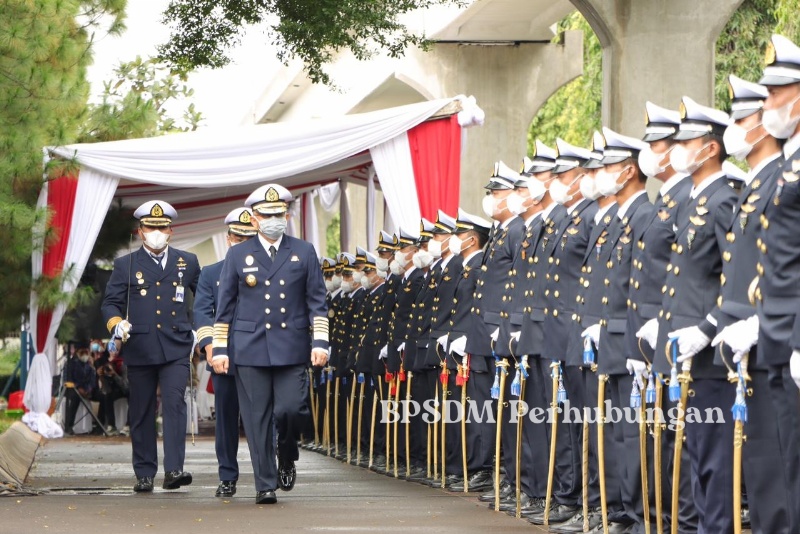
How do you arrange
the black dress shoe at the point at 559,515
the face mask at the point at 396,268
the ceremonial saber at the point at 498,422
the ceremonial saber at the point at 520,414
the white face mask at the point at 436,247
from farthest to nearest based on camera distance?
the face mask at the point at 396,268, the white face mask at the point at 436,247, the ceremonial saber at the point at 498,422, the ceremonial saber at the point at 520,414, the black dress shoe at the point at 559,515

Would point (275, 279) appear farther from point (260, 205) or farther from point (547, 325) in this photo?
point (547, 325)

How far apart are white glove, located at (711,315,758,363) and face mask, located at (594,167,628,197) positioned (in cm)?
206

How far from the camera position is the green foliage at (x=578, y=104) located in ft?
106

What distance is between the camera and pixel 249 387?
9961 millimetres

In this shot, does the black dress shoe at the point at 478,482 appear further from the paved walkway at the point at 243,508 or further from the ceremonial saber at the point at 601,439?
the ceremonial saber at the point at 601,439

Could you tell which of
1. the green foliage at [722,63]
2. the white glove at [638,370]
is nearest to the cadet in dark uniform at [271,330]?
the white glove at [638,370]

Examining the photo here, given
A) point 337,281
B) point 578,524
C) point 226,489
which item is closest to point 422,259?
point 226,489

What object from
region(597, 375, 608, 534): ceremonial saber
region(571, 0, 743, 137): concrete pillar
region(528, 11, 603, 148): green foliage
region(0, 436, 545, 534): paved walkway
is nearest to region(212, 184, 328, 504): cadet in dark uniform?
region(0, 436, 545, 534): paved walkway

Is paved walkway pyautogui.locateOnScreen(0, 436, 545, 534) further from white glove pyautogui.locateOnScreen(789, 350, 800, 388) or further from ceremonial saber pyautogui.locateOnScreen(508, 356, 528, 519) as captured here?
white glove pyautogui.locateOnScreen(789, 350, 800, 388)

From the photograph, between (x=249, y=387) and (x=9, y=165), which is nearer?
(x=249, y=387)

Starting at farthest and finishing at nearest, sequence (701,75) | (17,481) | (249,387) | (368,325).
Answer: (701,75)
(368,325)
(17,481)
(249,387)

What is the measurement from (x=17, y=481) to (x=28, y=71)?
3815 mm

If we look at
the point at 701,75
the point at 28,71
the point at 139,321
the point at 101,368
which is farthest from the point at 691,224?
the point at 101,368

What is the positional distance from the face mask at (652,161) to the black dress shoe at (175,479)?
195 inches
